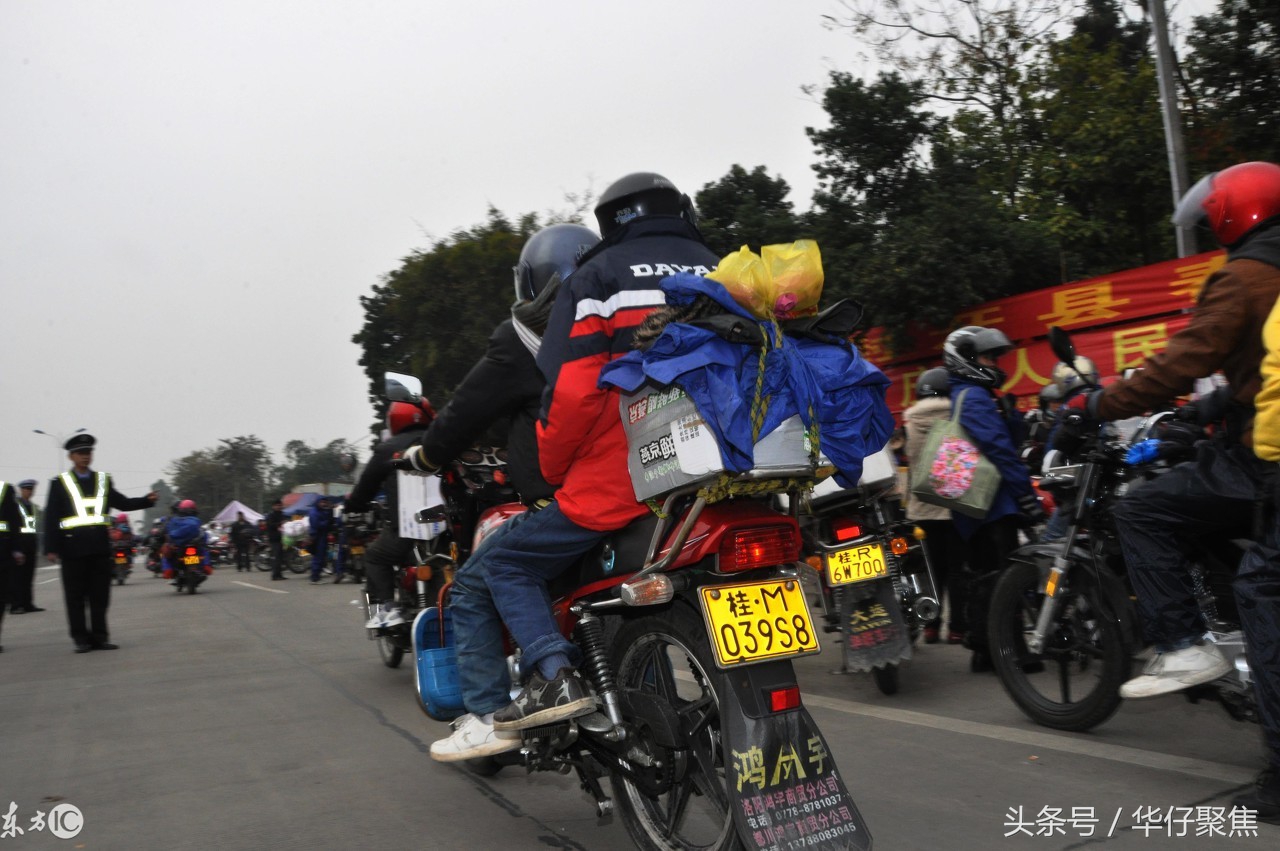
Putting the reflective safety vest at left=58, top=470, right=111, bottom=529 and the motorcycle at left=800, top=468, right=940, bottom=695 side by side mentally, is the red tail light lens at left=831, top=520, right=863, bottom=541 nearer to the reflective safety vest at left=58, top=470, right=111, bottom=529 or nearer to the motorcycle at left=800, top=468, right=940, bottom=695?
the motorcycle at left=800, top=468, right=940, bottom=695

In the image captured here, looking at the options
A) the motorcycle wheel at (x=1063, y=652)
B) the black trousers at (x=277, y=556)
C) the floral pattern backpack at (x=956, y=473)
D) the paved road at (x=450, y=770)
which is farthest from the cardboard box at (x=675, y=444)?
the black trousers at (x=277, y=556)

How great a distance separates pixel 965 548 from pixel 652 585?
459cm

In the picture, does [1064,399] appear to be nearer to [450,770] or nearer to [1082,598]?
[1082,598]

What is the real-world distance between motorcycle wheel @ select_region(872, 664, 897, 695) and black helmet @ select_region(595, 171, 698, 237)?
3.13 meters

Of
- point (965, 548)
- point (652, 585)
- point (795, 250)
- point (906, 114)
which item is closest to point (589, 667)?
point (652, 585)

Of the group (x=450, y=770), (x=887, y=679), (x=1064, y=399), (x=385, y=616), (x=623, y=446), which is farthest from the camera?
(x=385, y=616)

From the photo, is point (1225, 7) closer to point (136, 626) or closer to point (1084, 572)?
point (1084, 572)

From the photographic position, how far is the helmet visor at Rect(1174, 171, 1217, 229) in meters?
4.04

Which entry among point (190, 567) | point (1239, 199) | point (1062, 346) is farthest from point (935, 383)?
point (190, 567)

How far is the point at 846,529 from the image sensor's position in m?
5.87

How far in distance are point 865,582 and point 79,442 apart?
8226mm

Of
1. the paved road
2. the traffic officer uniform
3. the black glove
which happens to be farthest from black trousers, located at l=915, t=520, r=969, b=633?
the traffic officer uniform

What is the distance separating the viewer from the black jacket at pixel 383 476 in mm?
7289

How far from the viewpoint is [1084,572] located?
4707 millimetres
